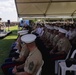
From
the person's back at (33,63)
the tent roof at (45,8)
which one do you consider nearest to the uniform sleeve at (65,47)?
the person's back at (33,63)

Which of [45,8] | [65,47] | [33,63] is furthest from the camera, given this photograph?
[45,8]

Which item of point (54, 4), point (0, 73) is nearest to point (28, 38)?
point (0, 73)

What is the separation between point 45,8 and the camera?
16.9 m

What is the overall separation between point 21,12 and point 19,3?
96.0 inches

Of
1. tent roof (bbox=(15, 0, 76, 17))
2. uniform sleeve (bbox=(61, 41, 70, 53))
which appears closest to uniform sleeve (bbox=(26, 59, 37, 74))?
uniform sleeve (bbox=(61, 41, 70, 53))

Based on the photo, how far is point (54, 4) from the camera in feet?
50.7

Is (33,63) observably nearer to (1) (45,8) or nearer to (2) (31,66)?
(2) (31,66)

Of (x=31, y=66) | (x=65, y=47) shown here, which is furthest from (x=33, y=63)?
(x=65, y=47)

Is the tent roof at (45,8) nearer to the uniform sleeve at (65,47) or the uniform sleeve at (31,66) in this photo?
the uniform sleeve at (65,47)

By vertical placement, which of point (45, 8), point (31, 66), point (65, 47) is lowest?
point (65, 47)

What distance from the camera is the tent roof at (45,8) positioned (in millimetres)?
14766

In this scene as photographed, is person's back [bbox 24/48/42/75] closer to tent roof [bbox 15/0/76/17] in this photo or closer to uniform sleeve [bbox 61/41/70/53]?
uniform sleeve [bbox 61/41/70/53]

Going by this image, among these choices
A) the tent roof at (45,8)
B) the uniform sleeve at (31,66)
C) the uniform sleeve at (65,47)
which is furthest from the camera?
the tent roof at (45,8)

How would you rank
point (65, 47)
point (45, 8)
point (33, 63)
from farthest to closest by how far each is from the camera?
point (45, 8)
point (65, 47)
point (33, 63)
